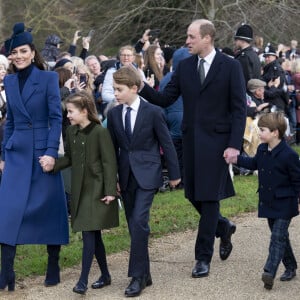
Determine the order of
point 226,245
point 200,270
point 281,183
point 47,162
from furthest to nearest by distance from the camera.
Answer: point 226,245 < point 200,270 < point 281,183 < point 47,162

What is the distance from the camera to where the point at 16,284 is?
718 centimetres

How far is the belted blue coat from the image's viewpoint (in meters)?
6.81

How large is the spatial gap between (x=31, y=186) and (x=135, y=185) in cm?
81

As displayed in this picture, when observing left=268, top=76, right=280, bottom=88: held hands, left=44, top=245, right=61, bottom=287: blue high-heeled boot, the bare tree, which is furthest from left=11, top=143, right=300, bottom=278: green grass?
the bare tree

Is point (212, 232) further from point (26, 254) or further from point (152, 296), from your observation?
point (26, 254)

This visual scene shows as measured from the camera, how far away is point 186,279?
23.4ft

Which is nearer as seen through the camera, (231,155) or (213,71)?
(231,155)

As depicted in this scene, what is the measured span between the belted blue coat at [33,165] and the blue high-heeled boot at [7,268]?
0.13 m

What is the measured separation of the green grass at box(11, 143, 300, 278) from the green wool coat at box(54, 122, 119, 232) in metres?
1.06

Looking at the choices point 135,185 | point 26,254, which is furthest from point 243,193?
point 135,185

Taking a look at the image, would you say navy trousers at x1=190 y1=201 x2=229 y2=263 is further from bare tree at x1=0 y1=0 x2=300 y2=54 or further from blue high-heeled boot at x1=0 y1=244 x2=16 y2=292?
bare tree at x1=0 y1=0 x2=300 y2=54

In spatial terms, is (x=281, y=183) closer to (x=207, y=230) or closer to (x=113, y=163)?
(x=207, y=230)

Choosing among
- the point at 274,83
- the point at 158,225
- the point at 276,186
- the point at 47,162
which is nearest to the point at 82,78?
the point at 158,225

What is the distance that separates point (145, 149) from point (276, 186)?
1061mm
